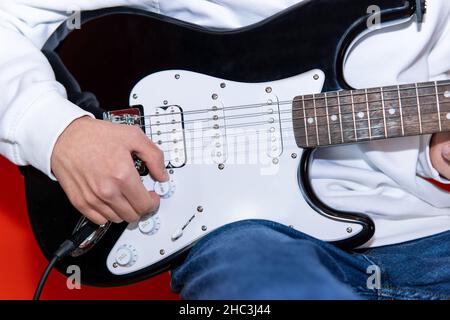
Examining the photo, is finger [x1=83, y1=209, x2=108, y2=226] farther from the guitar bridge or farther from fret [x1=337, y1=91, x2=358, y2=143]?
fret [x1=337, y1=91, x2=358, y2=143]

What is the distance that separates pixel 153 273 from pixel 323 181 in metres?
0.27

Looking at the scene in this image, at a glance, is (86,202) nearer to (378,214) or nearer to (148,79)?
(148,79)

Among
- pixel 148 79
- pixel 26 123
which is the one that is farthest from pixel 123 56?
pixel 26 123

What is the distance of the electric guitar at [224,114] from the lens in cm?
81

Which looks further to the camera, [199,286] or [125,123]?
[125,123]

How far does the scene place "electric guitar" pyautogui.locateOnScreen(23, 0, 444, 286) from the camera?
31.9 inches

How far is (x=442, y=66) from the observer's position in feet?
2.91

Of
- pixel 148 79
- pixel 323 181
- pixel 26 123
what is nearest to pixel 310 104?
pixel 323 181

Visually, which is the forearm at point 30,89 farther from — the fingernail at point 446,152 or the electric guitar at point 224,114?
the fingernail at point 446,152

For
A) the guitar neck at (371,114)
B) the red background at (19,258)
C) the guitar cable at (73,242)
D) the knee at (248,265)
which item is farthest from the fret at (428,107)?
the red background at (19,258)

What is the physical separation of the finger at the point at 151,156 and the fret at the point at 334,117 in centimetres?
23

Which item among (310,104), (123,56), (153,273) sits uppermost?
(123,56)

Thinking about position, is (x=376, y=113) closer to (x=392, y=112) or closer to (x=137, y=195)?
(x=392, y=112)

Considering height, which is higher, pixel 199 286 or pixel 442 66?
pixel 442 66
